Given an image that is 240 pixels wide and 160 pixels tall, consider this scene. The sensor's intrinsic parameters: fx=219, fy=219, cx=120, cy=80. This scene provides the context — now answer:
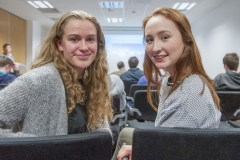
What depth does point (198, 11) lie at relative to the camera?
6375mm

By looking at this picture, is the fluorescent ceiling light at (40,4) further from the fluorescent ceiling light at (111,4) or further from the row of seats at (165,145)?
the row of seats at (165,145)

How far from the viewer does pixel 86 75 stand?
1212mm

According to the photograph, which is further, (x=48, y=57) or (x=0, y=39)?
(x=0, y=39)

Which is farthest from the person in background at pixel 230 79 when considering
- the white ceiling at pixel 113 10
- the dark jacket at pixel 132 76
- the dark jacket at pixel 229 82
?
the white ceiling at pixel 113 10

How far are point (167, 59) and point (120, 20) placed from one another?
6.81m

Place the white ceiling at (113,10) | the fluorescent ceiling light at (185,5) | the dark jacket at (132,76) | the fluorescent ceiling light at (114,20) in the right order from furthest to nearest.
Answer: the fluorescent ceiling light at (114,20) → the fluorescent ceiling light at (185,5) → the white ceiling at (113,10) → the dark jacket at (132,76)

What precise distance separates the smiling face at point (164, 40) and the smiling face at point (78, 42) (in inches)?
10.9

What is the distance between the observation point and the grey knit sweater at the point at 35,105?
0.80 meters

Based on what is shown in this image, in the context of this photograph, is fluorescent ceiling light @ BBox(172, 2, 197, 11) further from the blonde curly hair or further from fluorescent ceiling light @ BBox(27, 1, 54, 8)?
the blonde curly hair

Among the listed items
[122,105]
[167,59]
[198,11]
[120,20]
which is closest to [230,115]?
[122,105]

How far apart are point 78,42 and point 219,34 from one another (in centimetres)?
558

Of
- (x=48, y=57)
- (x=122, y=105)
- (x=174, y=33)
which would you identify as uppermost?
(x=174, y=33)

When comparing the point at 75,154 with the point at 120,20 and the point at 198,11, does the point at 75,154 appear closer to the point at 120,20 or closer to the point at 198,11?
the point at 198,11

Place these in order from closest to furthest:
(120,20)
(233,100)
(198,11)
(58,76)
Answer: (58,76)
(233,100)
(198,11)
(120,20)
